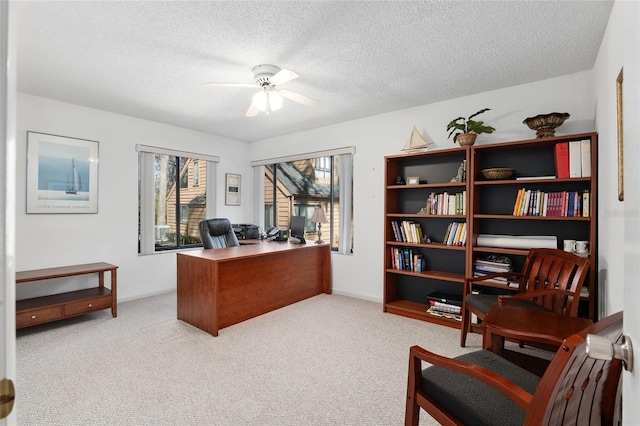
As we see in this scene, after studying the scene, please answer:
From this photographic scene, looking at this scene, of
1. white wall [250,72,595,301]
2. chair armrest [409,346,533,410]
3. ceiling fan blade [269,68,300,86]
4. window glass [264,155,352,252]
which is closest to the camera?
chair armrest [409,346,533,410]

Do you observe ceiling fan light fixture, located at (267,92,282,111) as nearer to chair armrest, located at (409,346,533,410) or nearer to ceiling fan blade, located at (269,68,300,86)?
ceiling fan blade, located at (269,68,300,86)

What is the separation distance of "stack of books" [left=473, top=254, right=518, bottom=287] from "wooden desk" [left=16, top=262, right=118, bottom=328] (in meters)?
3.82

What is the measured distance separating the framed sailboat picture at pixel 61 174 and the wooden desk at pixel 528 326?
4.33 m

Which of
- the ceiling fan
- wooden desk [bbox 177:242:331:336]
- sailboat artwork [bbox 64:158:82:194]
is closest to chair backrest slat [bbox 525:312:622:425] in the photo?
the ceiling fan

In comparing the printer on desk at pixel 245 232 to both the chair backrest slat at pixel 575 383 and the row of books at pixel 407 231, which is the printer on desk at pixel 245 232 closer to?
the row of books at pixel 407 231

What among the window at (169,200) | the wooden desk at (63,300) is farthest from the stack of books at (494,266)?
the window at (169,200)

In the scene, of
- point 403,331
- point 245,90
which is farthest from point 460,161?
point 245,90

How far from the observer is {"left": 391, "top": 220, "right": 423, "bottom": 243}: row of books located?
3547mm

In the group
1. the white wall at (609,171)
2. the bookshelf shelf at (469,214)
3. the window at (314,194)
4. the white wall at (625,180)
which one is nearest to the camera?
the white wall at (625,180)

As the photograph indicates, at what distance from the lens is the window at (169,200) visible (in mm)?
4293

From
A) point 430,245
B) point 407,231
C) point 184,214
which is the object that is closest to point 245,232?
point 184,214

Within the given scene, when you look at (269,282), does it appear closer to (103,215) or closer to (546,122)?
(103,215)

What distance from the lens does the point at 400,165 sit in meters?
3.88

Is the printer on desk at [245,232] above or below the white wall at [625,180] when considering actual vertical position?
below
